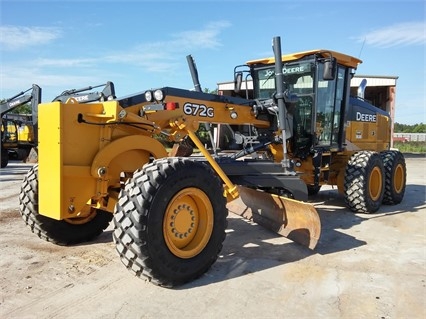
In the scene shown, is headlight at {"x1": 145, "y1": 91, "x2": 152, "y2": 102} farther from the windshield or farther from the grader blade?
the windshield

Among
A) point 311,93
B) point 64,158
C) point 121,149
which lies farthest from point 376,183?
point 64,158

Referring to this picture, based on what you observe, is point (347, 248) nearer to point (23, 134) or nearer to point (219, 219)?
point (219, 219)

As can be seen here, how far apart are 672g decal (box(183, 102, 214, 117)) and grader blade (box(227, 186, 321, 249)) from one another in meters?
1.43

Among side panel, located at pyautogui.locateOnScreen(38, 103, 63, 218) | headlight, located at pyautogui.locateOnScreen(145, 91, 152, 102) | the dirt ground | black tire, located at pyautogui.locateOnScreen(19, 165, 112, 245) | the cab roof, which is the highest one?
the cab roof

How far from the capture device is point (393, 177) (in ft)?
26.9

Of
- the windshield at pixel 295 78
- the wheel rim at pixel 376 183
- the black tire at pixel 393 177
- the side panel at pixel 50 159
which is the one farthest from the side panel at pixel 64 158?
the black tire at pixel 393 177

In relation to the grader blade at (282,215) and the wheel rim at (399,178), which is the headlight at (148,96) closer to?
the grader blade at (282,215)

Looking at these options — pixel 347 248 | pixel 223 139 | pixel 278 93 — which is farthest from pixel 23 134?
pixel 347 248

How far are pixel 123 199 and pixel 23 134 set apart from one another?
18.2m

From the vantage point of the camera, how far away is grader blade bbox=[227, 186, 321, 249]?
4.84 metres

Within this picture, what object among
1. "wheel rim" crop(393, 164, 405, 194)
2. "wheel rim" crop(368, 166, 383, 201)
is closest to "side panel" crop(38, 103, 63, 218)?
"wheel rim" crop(368, 166, 383, 201)

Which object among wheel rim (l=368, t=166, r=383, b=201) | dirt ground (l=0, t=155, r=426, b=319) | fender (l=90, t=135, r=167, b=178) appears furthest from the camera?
wheel rim (l=368, t=166, r=383, b=201)

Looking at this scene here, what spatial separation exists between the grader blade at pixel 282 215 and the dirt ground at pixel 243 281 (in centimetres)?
16

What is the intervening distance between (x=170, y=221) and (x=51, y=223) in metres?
1.71
